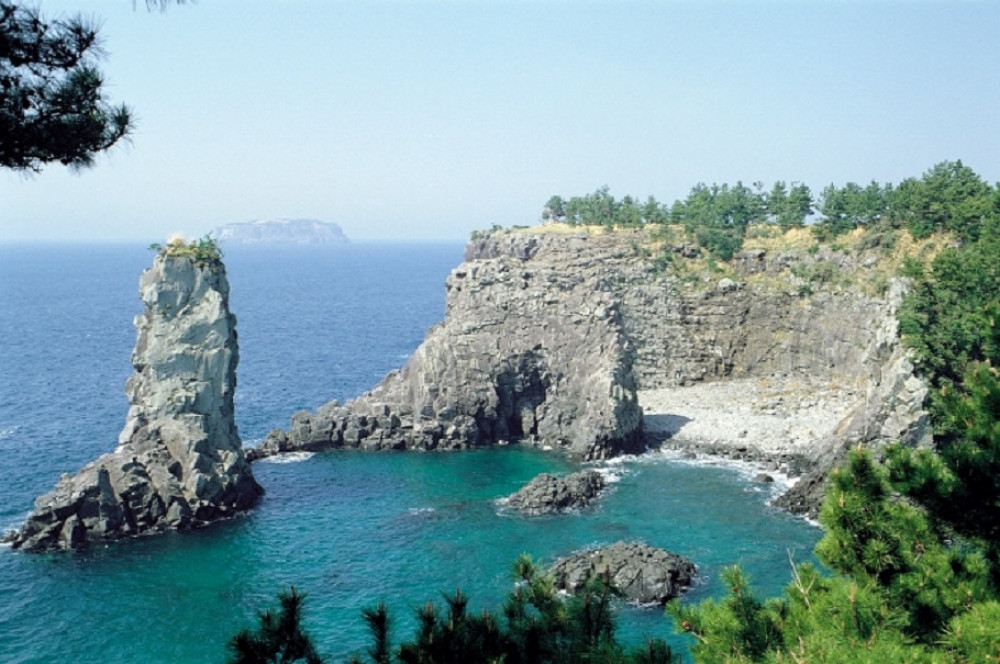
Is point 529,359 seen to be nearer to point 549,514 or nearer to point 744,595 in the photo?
point 549,514

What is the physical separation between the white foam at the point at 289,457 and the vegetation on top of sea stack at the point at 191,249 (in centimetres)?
1552

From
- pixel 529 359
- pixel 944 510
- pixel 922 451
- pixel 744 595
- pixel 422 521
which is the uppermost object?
pixel 922 451

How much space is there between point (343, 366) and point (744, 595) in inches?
3300

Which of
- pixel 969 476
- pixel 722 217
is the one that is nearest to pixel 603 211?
pixel 722 217

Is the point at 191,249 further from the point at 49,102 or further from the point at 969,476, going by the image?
the point at 969,476

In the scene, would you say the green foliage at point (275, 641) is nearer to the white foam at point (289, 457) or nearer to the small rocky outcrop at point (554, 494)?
the small rocky outcrop at point (554, 494)

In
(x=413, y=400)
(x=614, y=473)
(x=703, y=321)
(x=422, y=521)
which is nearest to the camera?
(x=422, y=521)

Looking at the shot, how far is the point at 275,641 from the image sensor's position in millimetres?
13445

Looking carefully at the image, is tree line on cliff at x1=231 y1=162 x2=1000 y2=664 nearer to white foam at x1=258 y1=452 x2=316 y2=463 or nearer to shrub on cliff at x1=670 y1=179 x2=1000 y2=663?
shrub on cliff at x1=670 y1=179 x2=1000 y2=663

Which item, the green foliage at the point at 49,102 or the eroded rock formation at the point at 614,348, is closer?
the green foliage at the point at 49,102

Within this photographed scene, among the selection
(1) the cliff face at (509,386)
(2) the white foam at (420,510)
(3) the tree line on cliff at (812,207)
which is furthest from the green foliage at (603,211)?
(2) the white foam at (420,510)

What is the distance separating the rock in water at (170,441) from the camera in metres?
47.4

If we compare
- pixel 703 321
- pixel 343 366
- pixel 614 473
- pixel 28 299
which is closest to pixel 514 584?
pixel 614 473

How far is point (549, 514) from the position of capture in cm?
5159
